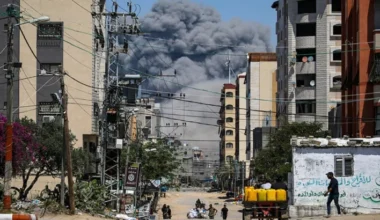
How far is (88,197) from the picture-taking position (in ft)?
137

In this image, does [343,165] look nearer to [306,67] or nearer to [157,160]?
[306,67]

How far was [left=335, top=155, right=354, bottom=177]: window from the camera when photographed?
3500cm

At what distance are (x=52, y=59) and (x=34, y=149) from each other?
14.8 meters

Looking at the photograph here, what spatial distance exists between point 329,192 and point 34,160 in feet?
81.0

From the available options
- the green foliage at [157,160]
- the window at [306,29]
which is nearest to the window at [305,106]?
the window at [306,29]

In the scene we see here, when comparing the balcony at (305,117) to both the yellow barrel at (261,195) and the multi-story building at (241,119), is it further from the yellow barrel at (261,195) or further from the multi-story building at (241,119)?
the multi-story building at (241,119)

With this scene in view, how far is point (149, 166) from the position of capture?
8338 cm

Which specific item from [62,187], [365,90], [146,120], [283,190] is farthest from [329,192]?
[146,120]

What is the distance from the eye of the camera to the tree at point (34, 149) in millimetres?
47438

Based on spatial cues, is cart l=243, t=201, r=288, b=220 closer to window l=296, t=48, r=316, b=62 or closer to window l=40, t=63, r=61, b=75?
A: window l=40, t=63, r=61, b=75

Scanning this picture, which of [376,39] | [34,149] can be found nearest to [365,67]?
[376,39]

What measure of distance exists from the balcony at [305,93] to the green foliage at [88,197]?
43477mm

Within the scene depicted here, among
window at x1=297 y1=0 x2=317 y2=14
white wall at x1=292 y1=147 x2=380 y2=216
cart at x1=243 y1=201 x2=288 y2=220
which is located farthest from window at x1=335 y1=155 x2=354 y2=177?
window at x1=297 y1=0 x2=317 y2=14

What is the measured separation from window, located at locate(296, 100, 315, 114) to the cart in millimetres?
52832
